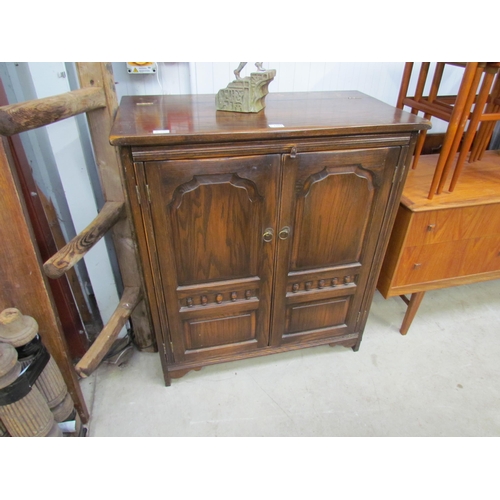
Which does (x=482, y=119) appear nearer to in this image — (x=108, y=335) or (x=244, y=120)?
(x=244, y=120)

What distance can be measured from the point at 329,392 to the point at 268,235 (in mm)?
873

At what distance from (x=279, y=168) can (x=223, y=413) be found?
109 cm

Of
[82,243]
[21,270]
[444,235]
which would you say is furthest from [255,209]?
[444,235]

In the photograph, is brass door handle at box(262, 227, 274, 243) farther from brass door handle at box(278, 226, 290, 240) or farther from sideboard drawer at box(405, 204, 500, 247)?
sideboard drawer at box(405, 204, 500, 247)

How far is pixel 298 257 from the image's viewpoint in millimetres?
1407

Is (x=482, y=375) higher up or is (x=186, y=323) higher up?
(x=186, y=323)

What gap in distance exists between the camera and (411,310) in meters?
1.89

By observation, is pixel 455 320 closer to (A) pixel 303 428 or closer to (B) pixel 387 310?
(B) pixel 387 310

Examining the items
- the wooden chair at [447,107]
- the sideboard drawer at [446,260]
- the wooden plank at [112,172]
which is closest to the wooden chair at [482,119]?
the wooden chair at [447,107]

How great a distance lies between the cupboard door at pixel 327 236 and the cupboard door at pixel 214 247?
72 mm

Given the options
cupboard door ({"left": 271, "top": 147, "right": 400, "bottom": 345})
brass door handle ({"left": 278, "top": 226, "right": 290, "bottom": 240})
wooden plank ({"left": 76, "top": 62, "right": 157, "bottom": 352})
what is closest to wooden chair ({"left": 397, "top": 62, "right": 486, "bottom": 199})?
cupboard door ({"left": 271, "top": 147, "right": 400, "bottom": 345})

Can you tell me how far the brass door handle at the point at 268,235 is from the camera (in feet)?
4.20

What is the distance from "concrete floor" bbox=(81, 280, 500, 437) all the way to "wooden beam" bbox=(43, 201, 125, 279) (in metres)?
0.75

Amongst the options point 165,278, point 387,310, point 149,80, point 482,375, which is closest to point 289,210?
point 165,278
